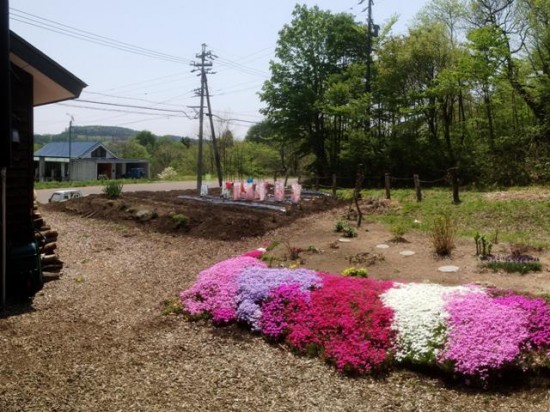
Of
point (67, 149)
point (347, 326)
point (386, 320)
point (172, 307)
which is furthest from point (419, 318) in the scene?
point (67, 149)

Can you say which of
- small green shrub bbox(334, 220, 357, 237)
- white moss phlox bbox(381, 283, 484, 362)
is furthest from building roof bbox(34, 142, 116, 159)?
white moss phlox bbox(381, 283, 484, 362)


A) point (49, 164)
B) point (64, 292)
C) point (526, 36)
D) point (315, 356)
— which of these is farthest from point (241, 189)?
point (49, 164)

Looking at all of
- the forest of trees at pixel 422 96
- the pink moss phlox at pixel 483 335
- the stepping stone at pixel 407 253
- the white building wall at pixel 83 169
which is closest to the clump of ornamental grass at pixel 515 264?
the stepping stone at pixel 407 253

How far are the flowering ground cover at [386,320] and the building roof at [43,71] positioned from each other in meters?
3.91

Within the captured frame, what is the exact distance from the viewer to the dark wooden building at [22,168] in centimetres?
692

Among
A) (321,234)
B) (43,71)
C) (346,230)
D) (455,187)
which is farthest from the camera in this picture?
(455,187)

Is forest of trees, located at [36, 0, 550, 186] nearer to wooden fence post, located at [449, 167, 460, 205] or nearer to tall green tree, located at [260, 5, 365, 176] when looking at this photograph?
tall green tree, located at [260, 5, 365, 176]

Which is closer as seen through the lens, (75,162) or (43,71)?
(43,71)

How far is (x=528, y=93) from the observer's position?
869 inches

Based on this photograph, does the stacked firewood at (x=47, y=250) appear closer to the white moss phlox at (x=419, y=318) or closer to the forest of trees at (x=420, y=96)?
the white moss phlox at (x=419, y=318)

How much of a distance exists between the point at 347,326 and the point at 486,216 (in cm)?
925

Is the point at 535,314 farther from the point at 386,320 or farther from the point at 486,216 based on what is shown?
the point at 486,216

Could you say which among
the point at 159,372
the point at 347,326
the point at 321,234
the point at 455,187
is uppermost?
the point at 455,187

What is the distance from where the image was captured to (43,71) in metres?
7.29
